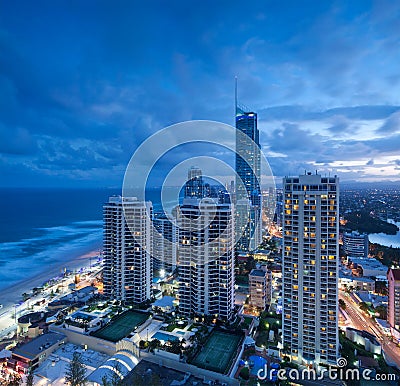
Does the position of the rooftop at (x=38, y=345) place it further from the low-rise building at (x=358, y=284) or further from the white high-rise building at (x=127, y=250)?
the low-rise building at (x=358, y=284)

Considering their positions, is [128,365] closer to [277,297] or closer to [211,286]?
[211,286]

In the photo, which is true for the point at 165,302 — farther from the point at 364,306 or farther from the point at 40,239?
the point at 40,239

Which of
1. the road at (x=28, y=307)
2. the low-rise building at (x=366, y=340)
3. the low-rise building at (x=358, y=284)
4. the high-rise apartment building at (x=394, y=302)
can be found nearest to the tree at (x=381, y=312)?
the high-rise apartment building at (x=394, y=302)

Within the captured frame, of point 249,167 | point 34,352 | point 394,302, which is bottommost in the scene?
point 34,352

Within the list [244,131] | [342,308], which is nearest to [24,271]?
[342,308]

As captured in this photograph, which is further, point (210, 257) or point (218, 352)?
point (210, 257)

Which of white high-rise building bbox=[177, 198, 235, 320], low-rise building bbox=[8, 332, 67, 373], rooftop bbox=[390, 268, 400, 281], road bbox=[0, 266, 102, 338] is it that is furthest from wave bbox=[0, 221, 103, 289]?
rooftop bbox=[390, 268, 400, 281]

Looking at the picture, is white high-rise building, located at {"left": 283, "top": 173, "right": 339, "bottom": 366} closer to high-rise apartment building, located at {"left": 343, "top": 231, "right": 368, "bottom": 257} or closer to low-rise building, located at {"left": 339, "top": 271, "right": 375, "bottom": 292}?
low-rise building, located at {"left": 339, "top": 271, "right": 375, "bottom": 292}

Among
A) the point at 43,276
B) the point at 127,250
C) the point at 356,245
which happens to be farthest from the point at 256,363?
the point at 356,245
